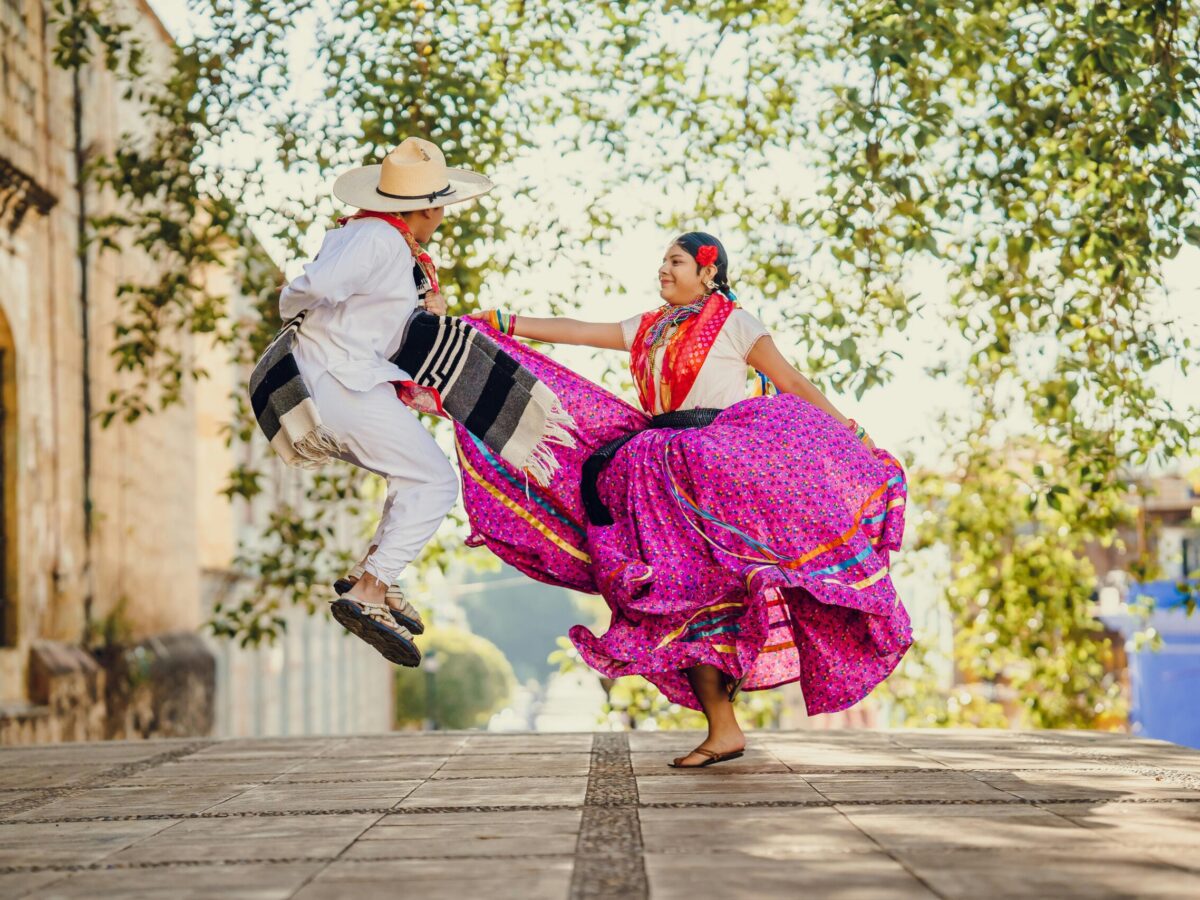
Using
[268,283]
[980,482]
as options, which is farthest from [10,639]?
[980,482]

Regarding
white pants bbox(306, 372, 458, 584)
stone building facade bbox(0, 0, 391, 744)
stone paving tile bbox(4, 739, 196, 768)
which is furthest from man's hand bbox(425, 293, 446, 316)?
stone building facade bbox(0, 0, 391, 744)

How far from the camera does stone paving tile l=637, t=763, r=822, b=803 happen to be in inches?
165

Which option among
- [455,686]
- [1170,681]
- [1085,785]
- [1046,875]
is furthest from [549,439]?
[455,686]

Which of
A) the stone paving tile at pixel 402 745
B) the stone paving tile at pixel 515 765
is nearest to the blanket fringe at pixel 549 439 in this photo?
the stone paving tile at pixel 515 765

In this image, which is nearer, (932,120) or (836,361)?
(932,120)

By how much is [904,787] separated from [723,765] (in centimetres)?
85

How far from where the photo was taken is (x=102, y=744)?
681cm

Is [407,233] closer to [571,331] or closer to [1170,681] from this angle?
[571,331]

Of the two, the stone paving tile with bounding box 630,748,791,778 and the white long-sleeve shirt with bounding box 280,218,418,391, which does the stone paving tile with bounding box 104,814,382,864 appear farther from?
the white long-sleeve shirt with bounding box 280,218,418,391

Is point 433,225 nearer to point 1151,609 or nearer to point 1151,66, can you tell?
point 1151,66

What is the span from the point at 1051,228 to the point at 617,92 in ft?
8.63

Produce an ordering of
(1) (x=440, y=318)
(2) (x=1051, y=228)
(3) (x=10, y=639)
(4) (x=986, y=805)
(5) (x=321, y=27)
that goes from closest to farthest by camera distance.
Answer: (4) (x=986, y=805), (1) (x=440, y=318), (2) (x=1051, y=228), (5) (x=321, y=27), (3) (x=10, y=639)

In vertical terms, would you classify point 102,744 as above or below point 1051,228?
below

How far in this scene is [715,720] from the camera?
4965mm
